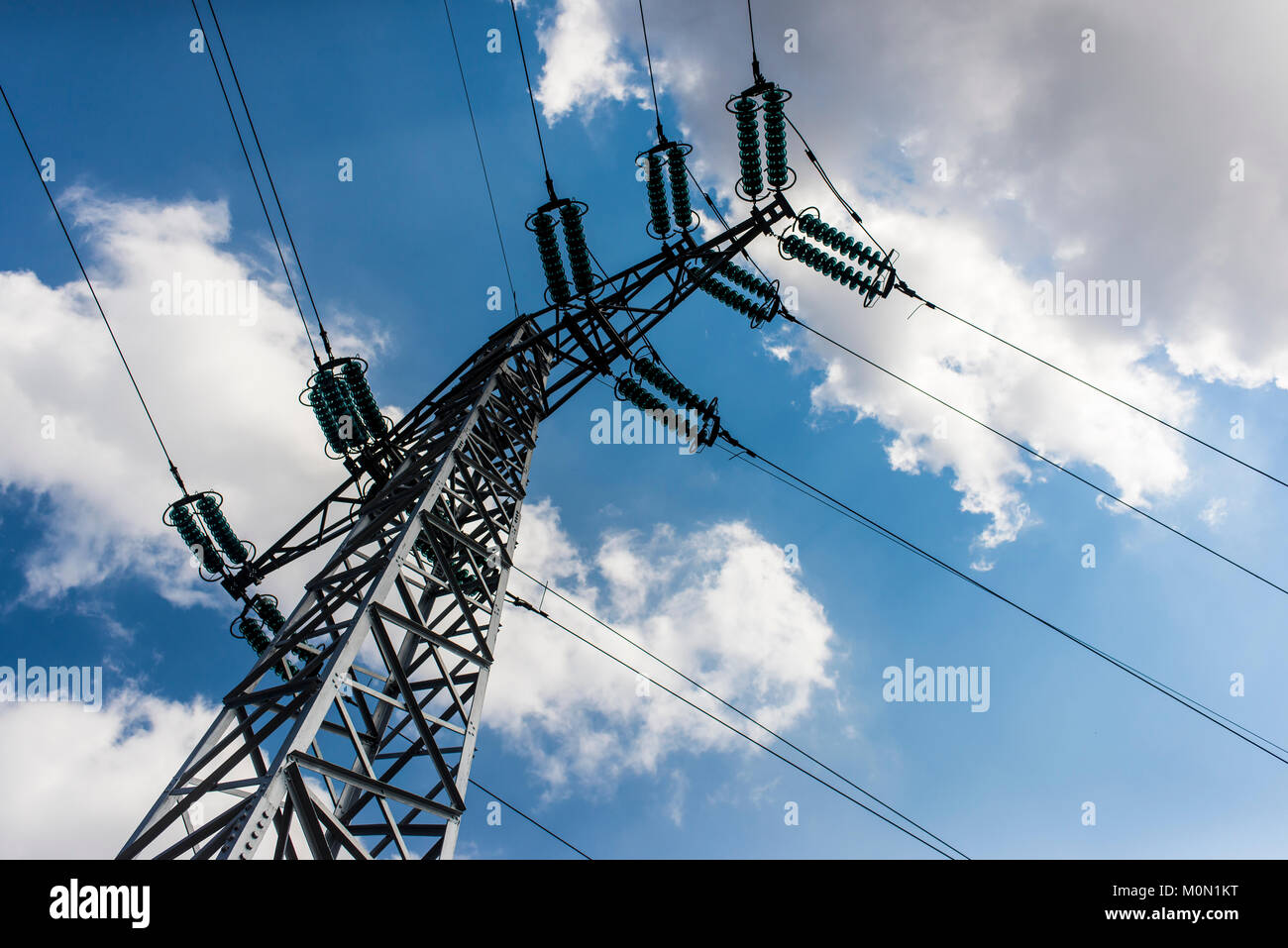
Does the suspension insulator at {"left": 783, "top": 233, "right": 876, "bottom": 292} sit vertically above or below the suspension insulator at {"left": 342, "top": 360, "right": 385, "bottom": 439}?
above

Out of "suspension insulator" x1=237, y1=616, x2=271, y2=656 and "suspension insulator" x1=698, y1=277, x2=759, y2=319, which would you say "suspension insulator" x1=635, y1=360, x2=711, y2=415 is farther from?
"suspension insulator" x1=237, y1=616, x2=271, y2=656

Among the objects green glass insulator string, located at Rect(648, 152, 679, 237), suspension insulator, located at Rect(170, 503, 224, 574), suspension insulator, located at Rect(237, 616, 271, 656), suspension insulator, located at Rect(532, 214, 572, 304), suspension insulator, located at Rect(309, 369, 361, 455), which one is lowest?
suspension insulator, located at Rect(237, 616, 271, 656)

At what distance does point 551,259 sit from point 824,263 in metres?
4.32

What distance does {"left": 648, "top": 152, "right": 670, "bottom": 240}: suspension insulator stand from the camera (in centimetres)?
1100

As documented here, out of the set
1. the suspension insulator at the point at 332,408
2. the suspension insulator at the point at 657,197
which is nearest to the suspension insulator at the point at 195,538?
the suspension insulator at the point at 332,408

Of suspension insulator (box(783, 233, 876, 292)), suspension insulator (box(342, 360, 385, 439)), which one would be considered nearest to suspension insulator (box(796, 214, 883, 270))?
suspension insulator (box(783, 233, 876, 292))

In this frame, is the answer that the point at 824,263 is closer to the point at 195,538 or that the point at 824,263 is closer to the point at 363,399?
the point at 363,399

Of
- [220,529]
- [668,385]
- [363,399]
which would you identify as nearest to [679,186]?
[668,385]

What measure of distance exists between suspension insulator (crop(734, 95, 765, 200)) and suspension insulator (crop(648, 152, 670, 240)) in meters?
1.26

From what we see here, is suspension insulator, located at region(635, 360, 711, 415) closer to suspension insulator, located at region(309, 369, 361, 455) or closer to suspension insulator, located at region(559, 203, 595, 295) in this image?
suspension insulator, located at region(559, 203, 595, 295)

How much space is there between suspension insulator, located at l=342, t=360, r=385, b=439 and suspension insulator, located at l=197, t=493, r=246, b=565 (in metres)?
2.37

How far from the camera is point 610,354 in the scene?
37.9 feet

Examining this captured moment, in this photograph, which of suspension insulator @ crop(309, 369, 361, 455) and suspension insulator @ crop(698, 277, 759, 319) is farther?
suspension insulator @ crop(698, 277, 759, 319)
